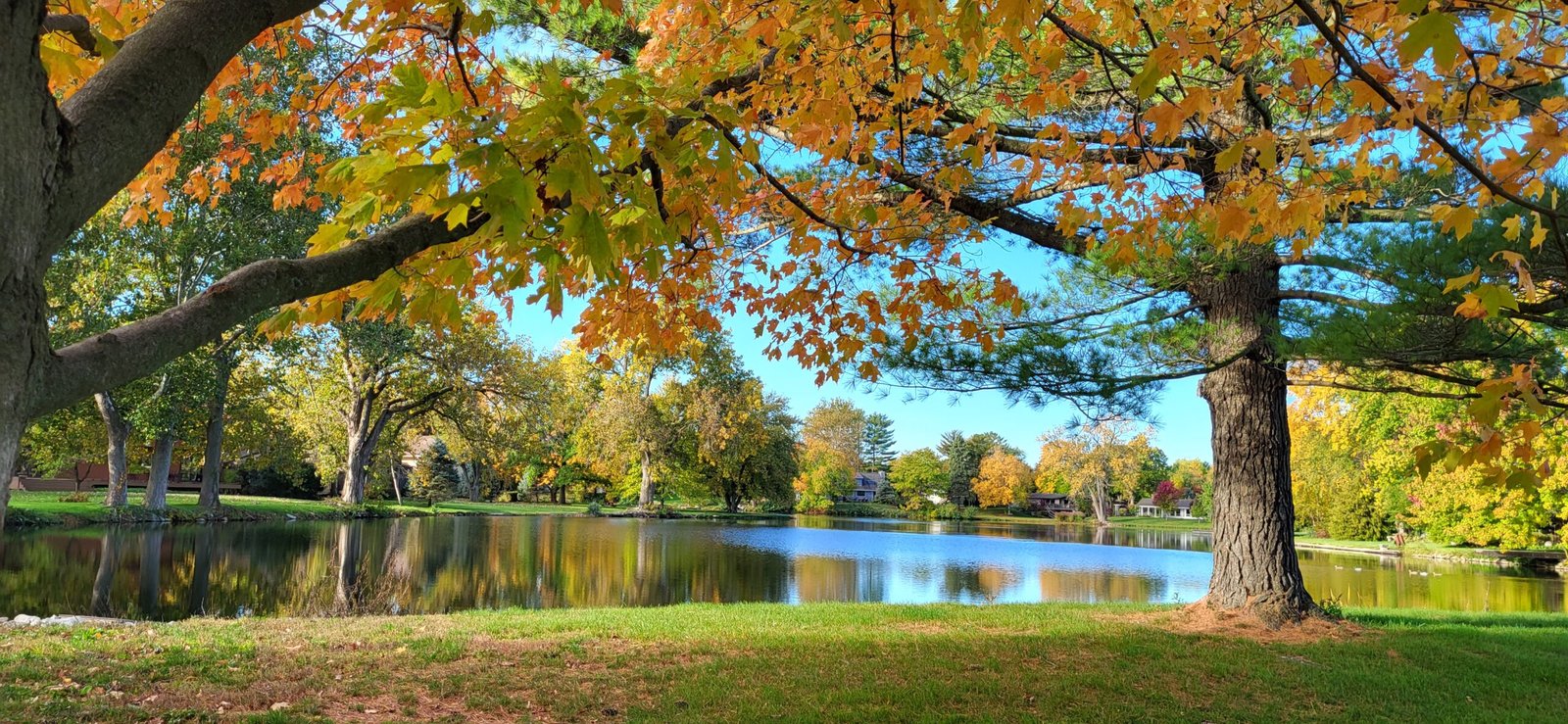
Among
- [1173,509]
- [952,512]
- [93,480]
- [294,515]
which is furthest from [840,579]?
[1173,509]

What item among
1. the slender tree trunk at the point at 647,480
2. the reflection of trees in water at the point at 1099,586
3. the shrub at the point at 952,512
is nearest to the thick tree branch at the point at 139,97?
the reflection of trees in water at the point at 1099,586

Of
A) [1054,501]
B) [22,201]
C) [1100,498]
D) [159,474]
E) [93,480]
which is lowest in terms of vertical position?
[1054,501]

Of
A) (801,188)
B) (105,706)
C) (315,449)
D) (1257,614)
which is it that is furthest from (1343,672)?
(315,449)

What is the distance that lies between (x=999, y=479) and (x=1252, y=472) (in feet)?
182

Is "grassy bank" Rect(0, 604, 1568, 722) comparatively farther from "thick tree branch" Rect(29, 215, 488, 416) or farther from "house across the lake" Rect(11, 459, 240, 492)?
"house across the lake" Rect(11, 459, 240, 492)

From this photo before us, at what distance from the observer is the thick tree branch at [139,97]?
1.95 metres

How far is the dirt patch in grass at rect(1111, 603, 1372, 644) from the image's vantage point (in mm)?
6777

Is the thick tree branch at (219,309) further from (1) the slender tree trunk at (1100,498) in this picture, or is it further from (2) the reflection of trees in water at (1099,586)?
(1) the slender tree trunk at (1100,498)

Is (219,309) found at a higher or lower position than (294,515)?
higher

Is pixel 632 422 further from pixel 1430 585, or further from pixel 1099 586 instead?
pixel 1430 585

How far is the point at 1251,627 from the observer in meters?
7.07

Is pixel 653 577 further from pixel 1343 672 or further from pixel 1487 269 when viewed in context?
pixel 1487 269

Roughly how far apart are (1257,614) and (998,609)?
2492 millimetres

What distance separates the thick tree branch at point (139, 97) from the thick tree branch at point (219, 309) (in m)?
0.28
